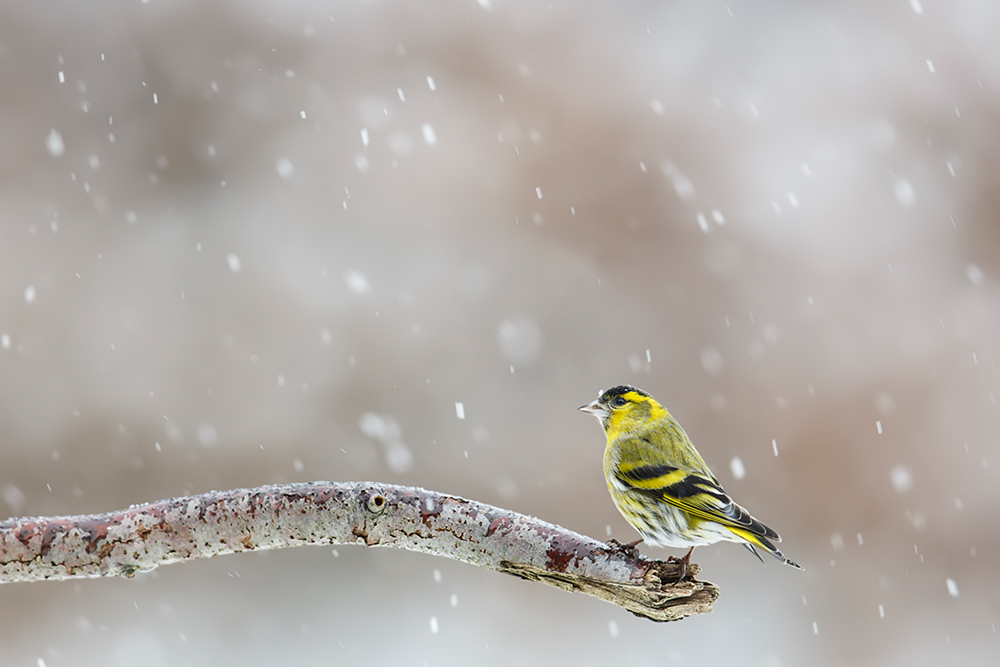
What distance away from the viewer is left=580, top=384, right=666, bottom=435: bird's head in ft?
8.42

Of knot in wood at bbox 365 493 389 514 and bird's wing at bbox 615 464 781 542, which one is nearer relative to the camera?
knot in wood at bbox 365 493 389 514

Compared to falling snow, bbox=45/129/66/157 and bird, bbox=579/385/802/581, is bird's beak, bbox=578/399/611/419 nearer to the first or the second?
bird, bbox=579/385/802/581

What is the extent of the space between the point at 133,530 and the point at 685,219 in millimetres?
6915

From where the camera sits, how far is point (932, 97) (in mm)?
7941

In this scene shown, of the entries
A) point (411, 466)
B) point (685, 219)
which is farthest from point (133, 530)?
point (685, 219)

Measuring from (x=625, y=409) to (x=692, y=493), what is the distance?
1.47ft

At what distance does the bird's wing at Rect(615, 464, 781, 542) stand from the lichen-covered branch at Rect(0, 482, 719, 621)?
57 cm

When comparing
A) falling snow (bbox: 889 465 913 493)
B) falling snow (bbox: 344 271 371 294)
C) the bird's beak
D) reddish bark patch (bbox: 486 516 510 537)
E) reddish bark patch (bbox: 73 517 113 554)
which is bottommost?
falling snow (bbox: 889 465 913 493)

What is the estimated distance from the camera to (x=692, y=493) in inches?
88.7

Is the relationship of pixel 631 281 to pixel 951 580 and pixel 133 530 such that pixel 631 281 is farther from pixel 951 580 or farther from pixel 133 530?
pixel 133 530

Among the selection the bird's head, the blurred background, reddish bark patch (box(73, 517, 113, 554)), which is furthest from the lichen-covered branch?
the blurred background

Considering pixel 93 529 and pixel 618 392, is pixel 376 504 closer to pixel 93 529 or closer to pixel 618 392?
pixel 93 529

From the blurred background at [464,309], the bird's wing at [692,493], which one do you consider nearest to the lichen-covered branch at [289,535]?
the bird's wing at [692,493]

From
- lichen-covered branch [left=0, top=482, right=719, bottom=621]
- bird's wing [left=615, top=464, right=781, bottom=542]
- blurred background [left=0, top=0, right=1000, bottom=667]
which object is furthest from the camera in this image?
blurred background [left=0, top=0, right=1000, bottom=667]
